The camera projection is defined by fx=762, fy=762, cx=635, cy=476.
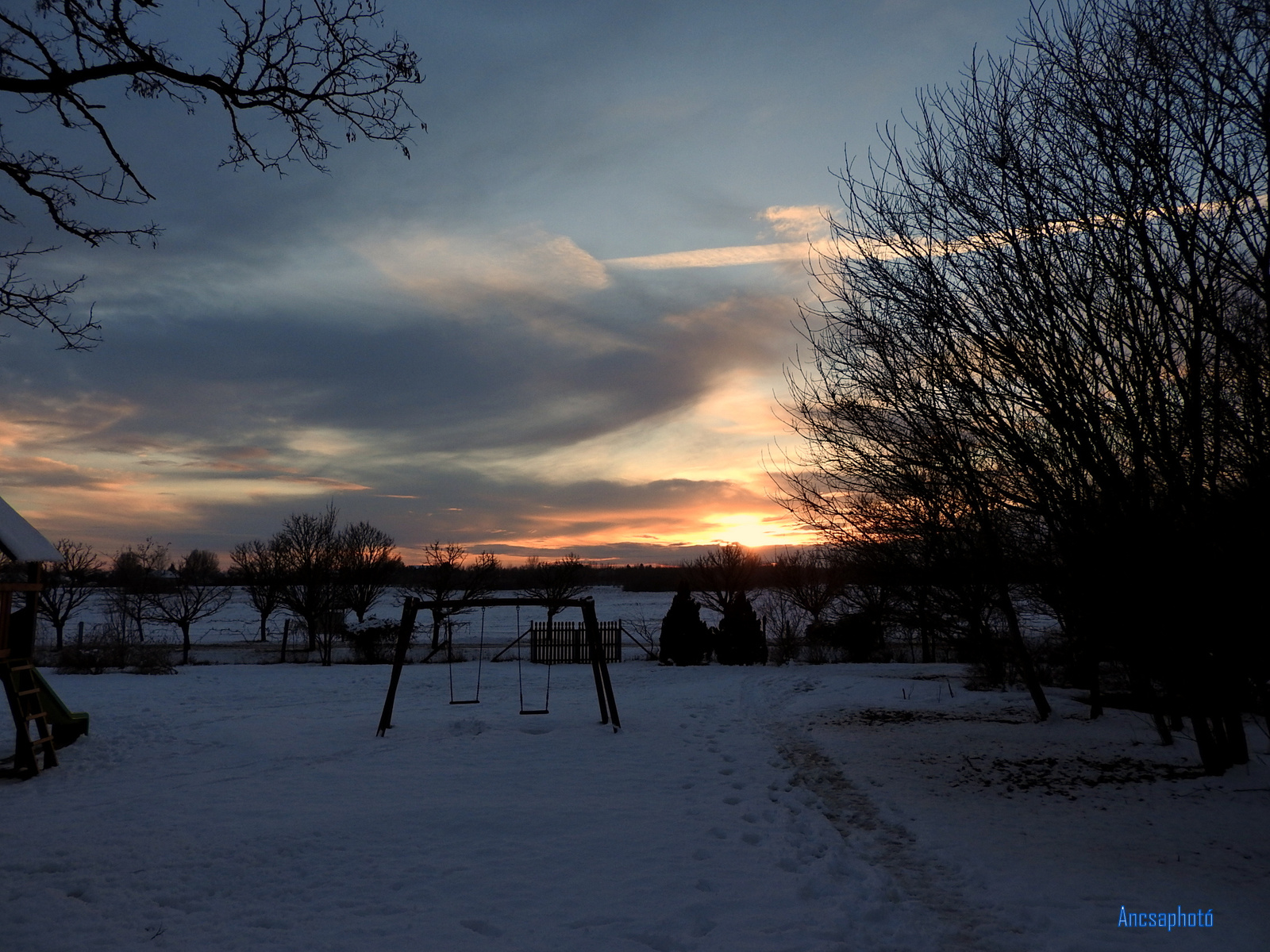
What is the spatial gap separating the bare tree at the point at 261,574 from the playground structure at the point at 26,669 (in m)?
20.1

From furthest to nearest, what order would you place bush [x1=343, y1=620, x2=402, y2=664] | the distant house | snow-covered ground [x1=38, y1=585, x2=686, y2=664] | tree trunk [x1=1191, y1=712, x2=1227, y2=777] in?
snow-covered ground [x1=38, y1=585, x2=686, y2=664] < bush [x1=343, y1=620, x2=402, y2=664] < the distant house < tree trunk [x1=1191, y1=712, x2=1227, y2=777]

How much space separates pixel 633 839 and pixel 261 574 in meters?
31.2

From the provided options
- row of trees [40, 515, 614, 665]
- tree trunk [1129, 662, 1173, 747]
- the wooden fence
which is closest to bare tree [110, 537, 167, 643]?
row of trees [40, 515, 614, 665]

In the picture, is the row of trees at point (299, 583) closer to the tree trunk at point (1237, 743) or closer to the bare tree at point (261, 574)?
the bare tree at point (261, 574)

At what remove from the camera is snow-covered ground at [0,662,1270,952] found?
4645 mm

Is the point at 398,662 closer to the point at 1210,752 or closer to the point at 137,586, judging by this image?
the point at 1210,752

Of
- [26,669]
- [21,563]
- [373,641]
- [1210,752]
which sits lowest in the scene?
[373,641]

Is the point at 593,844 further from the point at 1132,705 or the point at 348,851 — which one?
the point at 1132,705

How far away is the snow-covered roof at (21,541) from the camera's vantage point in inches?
388

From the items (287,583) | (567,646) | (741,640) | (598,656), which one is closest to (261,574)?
(287,583)

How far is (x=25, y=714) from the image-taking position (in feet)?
30.8

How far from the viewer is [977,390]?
7418mm

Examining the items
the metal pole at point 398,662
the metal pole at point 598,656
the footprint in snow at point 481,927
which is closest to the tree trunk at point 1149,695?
the footprint in snow at point 481,927

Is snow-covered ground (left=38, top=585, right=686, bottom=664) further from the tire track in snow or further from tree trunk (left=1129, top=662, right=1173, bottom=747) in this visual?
tree trunk (left=1129, top=662, right=1173, bottom=747)
